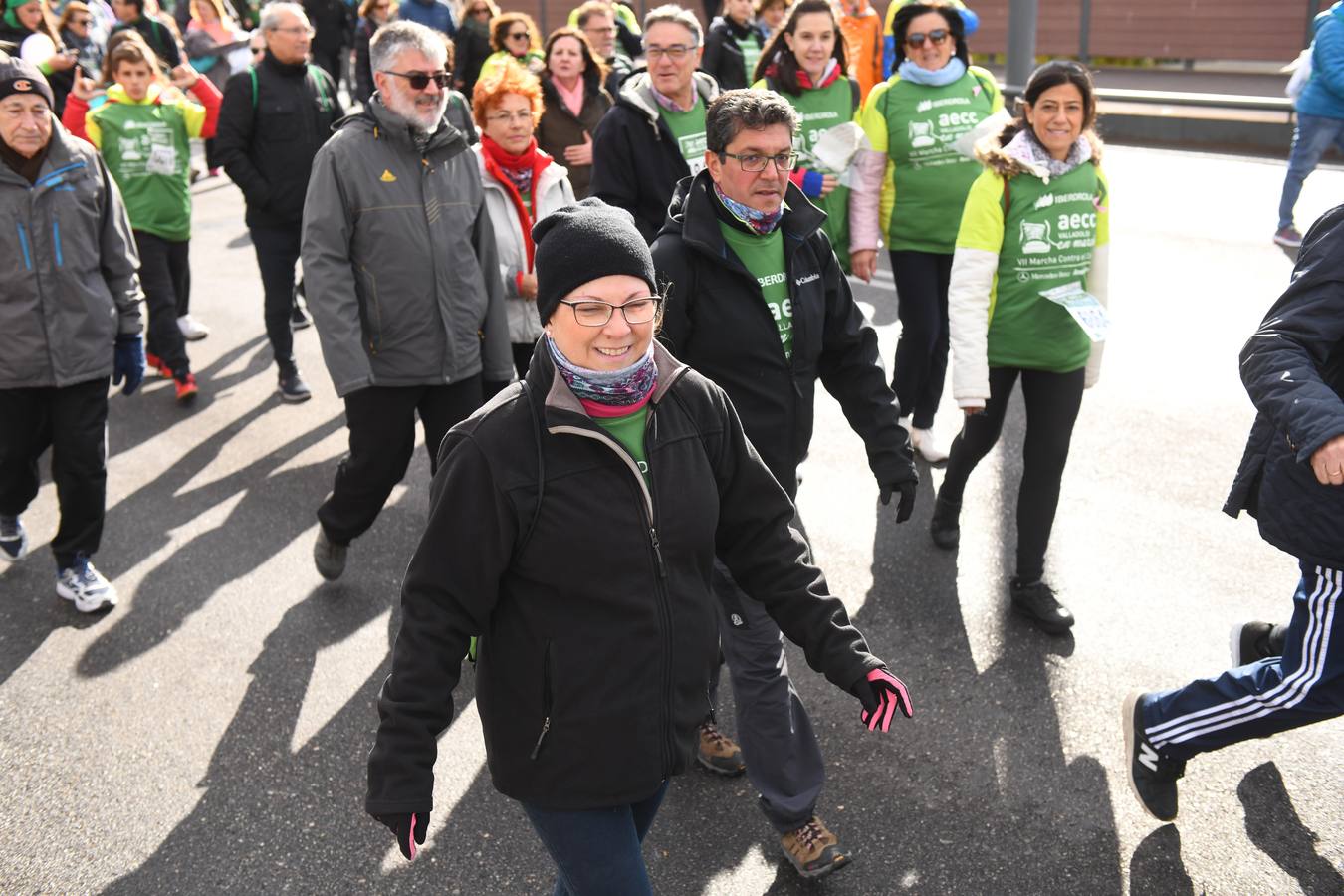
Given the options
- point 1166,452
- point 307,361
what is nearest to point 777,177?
point 1166,452

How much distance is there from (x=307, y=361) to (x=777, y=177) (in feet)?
18.4

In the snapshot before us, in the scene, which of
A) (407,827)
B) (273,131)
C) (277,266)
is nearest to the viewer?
(407,827)

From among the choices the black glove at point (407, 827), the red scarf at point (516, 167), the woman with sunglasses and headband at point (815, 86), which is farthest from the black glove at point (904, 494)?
the woman with sunglasses and headband at point (815, 86)

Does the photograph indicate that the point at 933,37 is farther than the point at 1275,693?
Yes

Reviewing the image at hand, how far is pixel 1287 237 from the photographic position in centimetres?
939

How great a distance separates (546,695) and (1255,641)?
2497mm

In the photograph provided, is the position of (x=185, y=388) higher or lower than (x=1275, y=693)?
lower

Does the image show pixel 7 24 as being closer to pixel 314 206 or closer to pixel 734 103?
pixel 314 206

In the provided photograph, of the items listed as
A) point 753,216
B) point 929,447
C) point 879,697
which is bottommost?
point 929,447

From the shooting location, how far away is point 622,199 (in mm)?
5641

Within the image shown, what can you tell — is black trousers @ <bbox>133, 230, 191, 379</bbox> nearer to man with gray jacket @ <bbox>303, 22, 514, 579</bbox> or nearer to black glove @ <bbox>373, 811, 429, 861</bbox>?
man with gray jacket @ <bbox>303, 22, 514, 579</bbox>

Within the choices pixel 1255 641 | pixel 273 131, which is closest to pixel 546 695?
pixel 1255 641

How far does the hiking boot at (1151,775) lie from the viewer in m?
3.62

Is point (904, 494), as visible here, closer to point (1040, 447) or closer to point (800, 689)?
point (800, 689)
